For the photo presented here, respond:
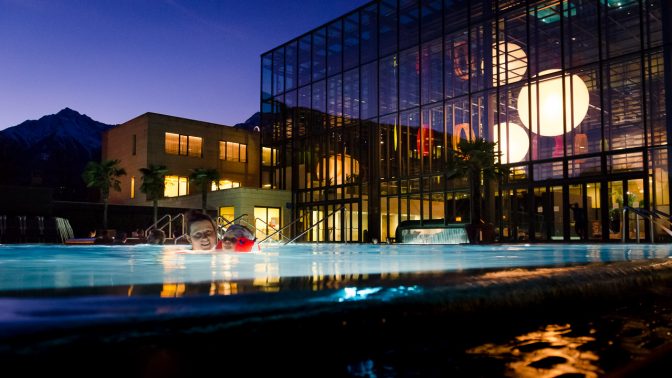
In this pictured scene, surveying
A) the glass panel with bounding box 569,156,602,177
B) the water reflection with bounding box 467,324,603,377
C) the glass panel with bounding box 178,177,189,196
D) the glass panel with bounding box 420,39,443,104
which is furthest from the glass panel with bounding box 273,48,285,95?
the water reflection with bounding box 467,324,603,377

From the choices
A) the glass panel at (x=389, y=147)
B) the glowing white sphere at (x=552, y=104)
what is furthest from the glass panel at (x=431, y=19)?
the glowing white sphere at (x=552, y=104)

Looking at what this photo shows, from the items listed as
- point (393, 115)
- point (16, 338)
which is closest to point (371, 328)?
point (16, 338)

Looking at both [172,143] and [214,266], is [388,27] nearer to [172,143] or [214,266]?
[172,143]

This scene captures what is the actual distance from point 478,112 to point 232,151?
2807 centimetres

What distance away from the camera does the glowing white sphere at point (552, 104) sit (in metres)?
22.0

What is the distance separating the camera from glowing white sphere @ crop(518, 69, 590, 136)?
21953 mm

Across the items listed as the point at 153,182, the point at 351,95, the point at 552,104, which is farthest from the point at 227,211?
the point at 552,104

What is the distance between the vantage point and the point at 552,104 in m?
23.4

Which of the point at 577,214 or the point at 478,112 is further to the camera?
the point at 478,112

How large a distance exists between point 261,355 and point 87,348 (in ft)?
2.00

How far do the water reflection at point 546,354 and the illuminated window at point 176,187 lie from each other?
1820 inches

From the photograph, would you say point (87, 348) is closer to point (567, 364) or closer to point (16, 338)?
point (16, 338)

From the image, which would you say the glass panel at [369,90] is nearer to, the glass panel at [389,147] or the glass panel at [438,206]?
the glass panel at [389,147]

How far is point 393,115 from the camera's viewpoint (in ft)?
107
